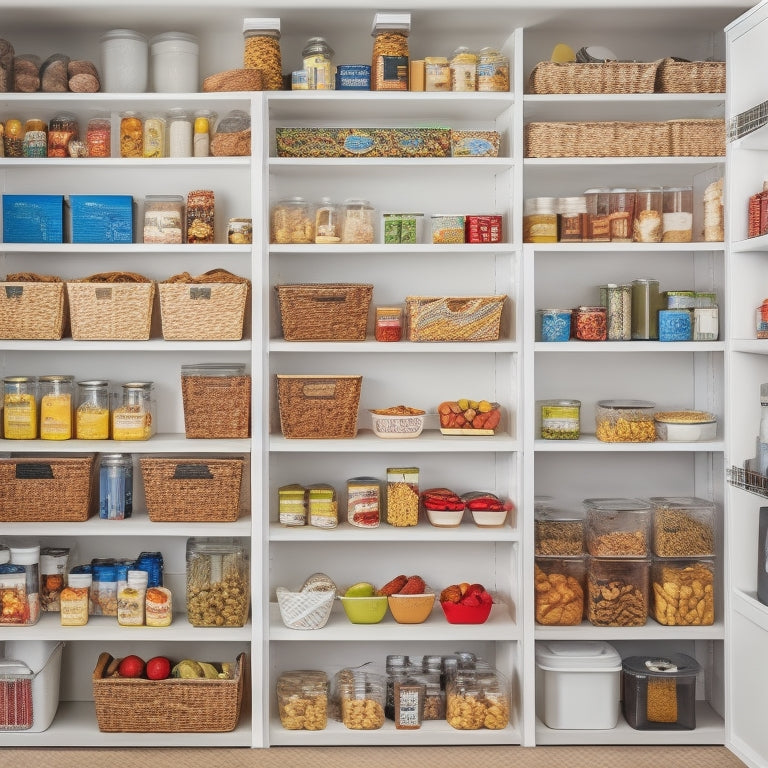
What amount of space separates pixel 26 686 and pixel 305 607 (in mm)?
1042

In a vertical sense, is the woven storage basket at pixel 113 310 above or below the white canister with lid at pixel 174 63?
below

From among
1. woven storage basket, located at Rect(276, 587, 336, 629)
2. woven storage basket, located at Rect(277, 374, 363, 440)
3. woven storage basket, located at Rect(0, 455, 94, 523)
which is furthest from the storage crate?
woven storage basket, located at Rect(277, 374, 363, 440)

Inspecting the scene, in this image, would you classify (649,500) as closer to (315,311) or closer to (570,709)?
(570,709)

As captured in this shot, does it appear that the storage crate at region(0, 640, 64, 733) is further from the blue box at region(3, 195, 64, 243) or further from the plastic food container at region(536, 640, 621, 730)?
the plastic food container at region(536, 640, 621, 730)

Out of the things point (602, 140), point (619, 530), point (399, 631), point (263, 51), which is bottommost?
point (399, 631)

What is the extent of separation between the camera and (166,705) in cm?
337

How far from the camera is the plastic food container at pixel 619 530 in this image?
11.2 feet

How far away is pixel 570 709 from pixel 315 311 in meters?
1.73

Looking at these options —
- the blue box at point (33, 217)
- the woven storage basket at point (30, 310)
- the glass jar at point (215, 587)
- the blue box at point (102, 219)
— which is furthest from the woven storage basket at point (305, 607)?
the blue box at point (33, 217)

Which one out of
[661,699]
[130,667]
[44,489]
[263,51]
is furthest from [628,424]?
[44,489]

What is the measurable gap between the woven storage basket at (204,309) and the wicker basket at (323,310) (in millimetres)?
163

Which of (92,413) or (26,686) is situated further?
(92,413)

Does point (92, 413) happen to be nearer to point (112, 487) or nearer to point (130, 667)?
point (112, 487)

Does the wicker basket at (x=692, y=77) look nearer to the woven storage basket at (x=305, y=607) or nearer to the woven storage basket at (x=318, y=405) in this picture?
the woven storage basket at (x=318, y=405)
